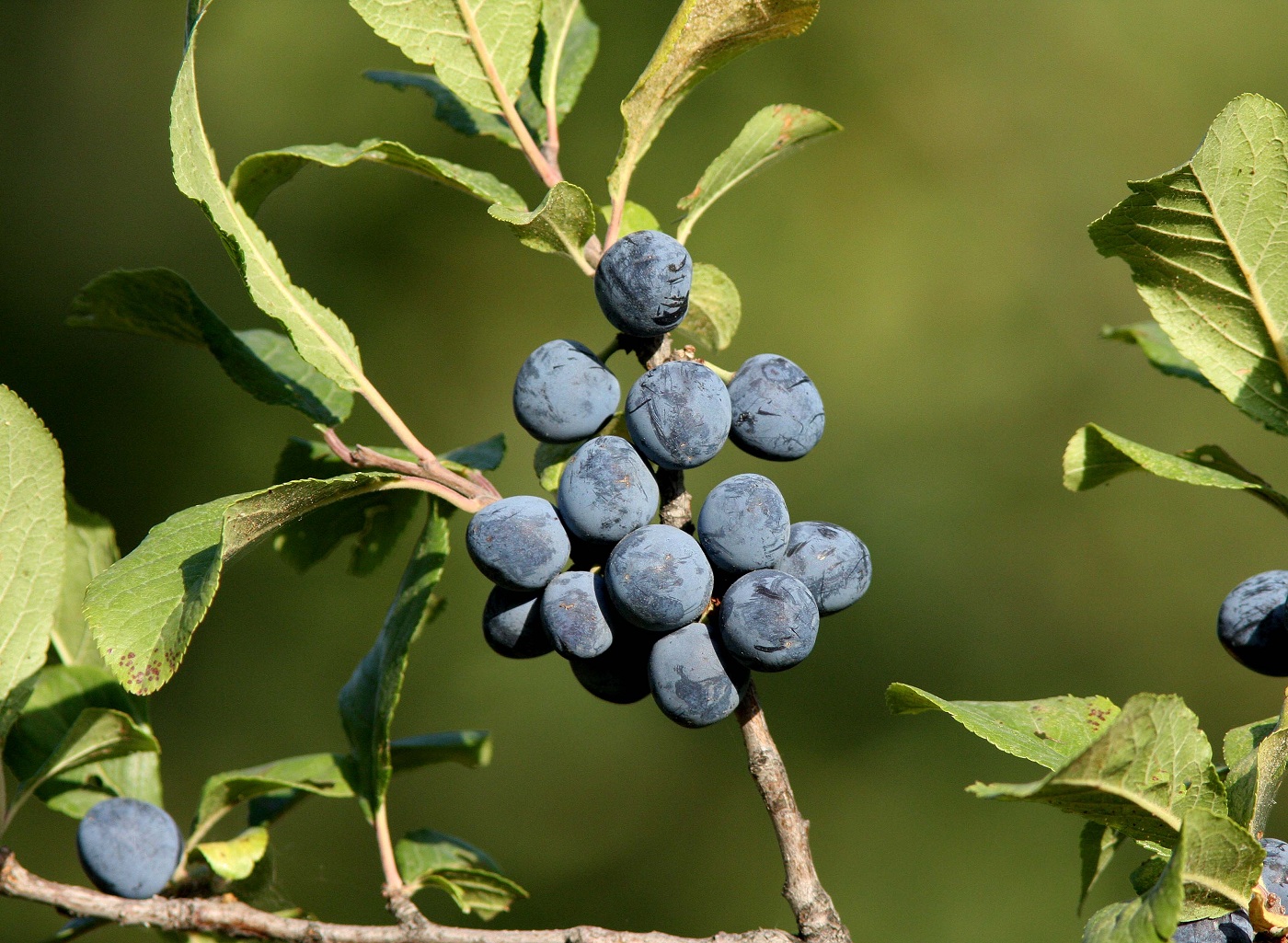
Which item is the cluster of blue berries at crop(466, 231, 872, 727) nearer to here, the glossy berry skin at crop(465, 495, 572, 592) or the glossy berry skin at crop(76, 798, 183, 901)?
the glossy berry skin at crop(465, 495, 572, 592)

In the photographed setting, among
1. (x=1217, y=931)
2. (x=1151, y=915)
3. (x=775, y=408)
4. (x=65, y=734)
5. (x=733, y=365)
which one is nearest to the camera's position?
(x=1151, y=915)

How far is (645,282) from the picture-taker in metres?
0.79

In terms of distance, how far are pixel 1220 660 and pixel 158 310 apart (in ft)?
11.2

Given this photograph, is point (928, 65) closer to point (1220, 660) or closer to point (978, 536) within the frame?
point (978, 536)

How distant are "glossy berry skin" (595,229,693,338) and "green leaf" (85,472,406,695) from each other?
0.71 ft

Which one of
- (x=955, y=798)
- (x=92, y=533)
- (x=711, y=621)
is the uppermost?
(x=711, y=621)

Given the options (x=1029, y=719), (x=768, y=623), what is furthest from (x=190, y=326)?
(x=1029, y=719)

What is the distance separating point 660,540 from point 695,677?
10cm

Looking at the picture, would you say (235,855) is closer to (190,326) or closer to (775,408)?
(190,326)

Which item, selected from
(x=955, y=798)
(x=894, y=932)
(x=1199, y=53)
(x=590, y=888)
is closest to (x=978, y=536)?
(x=955, y=798)

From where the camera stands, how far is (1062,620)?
3441mm

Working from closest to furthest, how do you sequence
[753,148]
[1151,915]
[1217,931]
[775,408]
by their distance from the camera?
[1151,915] → [1217,931] → [775,408] → [753,148]

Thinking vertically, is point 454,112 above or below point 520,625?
above

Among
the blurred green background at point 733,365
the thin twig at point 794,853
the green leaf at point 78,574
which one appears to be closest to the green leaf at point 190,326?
the green leaf at point 78,574
